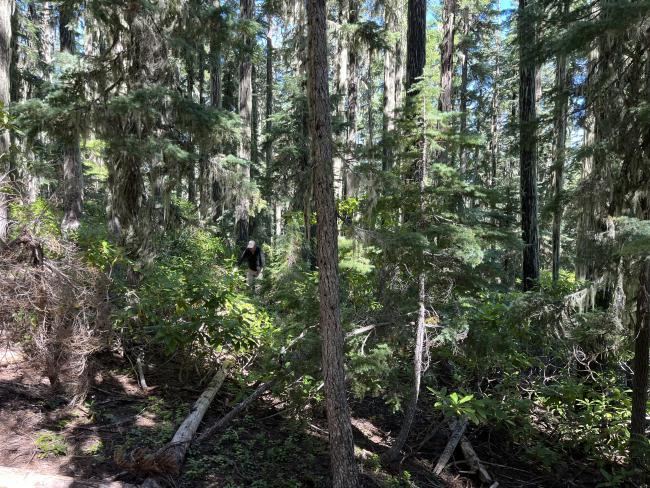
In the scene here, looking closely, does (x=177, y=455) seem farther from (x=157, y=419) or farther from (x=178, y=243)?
(x=178, y=243)

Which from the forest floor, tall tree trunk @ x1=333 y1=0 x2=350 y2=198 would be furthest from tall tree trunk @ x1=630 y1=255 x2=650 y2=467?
tall tree trunk @ x1=333 y1=0 x2=350 y2=198

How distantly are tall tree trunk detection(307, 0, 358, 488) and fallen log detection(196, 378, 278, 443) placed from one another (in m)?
1.68

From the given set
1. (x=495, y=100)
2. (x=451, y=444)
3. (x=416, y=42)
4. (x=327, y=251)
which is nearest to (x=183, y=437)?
(x=327, y=251)

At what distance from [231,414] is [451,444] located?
11.6 feet

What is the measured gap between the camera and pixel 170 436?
529 centimetres

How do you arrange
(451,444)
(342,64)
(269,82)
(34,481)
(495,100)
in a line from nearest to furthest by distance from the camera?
(34,481), (451,444), (342,64), (269,82), (495,100)

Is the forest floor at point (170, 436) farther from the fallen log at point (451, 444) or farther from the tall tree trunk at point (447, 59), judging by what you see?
the tall tree trunk at point (447, 59)

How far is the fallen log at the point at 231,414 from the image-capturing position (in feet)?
18.4

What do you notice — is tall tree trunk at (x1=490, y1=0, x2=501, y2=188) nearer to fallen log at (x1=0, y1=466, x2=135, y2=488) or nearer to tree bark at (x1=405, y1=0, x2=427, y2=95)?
tree bark at (x1=405, y1=0, x2=427, y2=95)

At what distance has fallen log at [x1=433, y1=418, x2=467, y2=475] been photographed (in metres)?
6.49

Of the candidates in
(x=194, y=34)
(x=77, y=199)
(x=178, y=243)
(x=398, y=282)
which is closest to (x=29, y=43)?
(x=77, y=199)

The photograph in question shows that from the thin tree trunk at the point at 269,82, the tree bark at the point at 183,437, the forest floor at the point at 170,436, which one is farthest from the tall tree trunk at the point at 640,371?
the thin tree trunk at the point at 269,82

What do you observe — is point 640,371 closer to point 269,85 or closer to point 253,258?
point 253,258

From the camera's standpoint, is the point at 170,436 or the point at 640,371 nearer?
the point at 170,436
